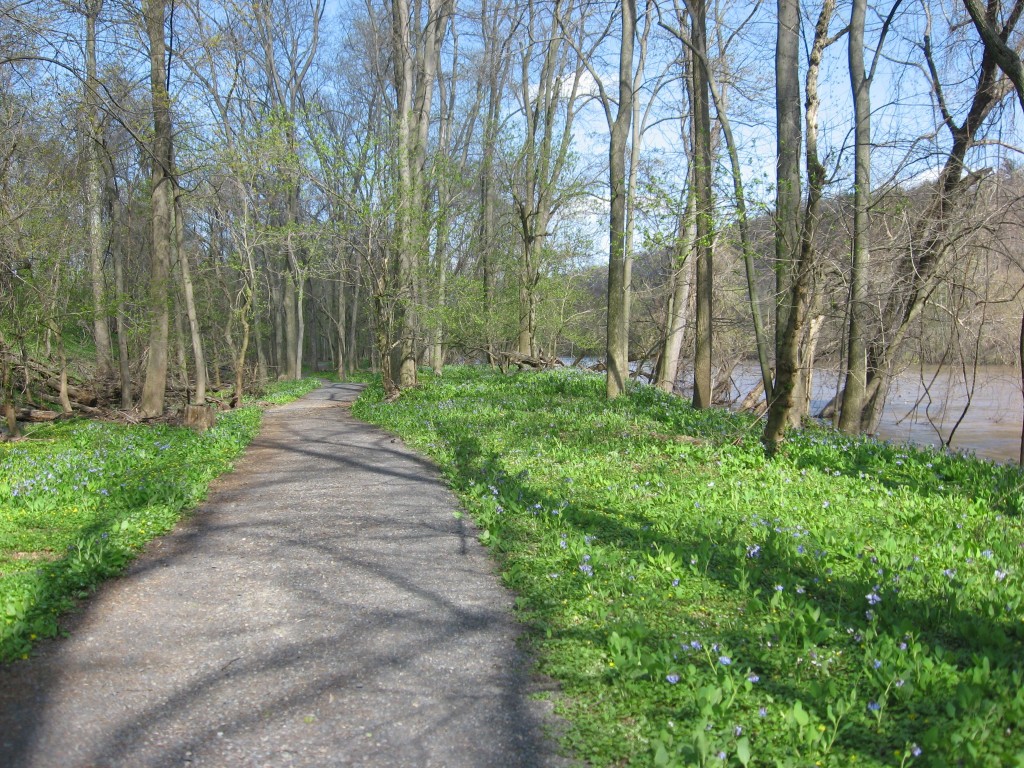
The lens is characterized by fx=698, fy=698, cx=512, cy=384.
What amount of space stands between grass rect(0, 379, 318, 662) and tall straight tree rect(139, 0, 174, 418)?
11.8 ft

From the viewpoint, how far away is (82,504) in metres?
6.59

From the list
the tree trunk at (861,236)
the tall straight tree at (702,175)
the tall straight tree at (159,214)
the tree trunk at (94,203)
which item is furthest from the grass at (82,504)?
the tree trunk at (861,236)

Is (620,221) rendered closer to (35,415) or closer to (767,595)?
(767,595)

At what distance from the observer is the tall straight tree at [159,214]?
1323 centimetres

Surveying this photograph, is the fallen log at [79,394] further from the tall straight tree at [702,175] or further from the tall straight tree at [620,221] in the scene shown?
the tall straight tree at [702,175]

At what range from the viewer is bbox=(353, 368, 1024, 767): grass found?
291 centimetres

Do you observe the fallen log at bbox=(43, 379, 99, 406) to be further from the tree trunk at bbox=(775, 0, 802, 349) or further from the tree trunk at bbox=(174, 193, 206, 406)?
the tree trunk at bbox=(775, 0, 802, 349)

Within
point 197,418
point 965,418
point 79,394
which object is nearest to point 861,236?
point 197,418

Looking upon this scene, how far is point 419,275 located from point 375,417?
4817mm

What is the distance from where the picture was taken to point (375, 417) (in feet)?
45.1

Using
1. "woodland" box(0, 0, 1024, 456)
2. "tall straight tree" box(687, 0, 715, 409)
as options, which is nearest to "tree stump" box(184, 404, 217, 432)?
"woodland" box(0, 0, 1024, 456)

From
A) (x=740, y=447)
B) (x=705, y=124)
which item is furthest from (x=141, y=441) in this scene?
(x=705, y=124)

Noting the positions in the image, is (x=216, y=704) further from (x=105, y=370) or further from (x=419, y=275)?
(x=105, y=370)

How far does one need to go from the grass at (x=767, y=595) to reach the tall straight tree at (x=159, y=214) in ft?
29.7
